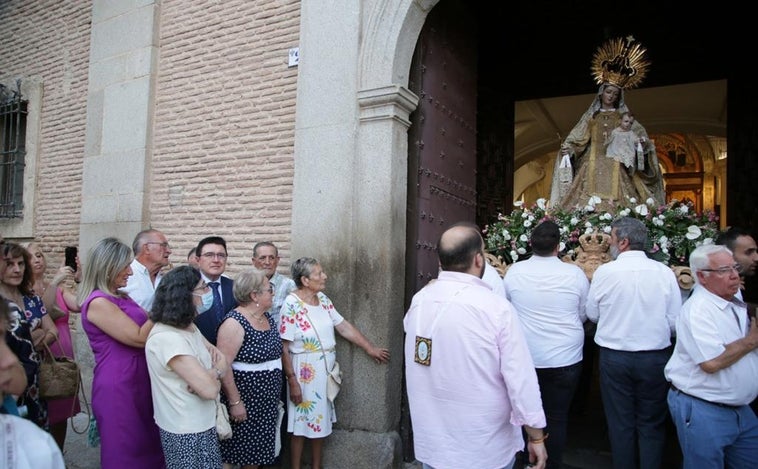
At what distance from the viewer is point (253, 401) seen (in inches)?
152

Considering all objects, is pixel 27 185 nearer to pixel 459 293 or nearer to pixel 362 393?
pixel 362 393

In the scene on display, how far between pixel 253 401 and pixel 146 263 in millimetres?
1380

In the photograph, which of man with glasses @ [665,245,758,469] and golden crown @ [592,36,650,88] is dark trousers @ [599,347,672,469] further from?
golden crown @ [592,36,650,88]

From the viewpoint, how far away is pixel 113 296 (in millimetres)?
3352

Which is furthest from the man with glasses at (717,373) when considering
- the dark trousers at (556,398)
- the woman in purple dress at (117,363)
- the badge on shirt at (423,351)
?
the woman in purple dress at (117,363)

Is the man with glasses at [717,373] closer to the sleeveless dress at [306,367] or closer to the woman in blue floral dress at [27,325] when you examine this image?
the sleeveless dress at [306,367]

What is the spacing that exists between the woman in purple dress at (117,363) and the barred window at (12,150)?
20.4ft

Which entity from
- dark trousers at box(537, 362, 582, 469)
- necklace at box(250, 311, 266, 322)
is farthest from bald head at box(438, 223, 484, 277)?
necklace at box(250, 311, 266, 322)

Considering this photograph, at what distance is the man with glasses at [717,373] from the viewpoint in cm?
292

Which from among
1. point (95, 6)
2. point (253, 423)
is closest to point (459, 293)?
point (253, 423)

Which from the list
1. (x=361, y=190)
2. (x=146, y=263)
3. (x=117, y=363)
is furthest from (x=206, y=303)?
(x=361, y=190)

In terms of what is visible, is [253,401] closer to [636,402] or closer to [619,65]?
[636,402]

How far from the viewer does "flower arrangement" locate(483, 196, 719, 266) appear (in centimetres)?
475

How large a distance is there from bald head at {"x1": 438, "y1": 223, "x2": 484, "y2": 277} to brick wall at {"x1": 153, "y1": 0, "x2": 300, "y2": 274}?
9.82 feet
